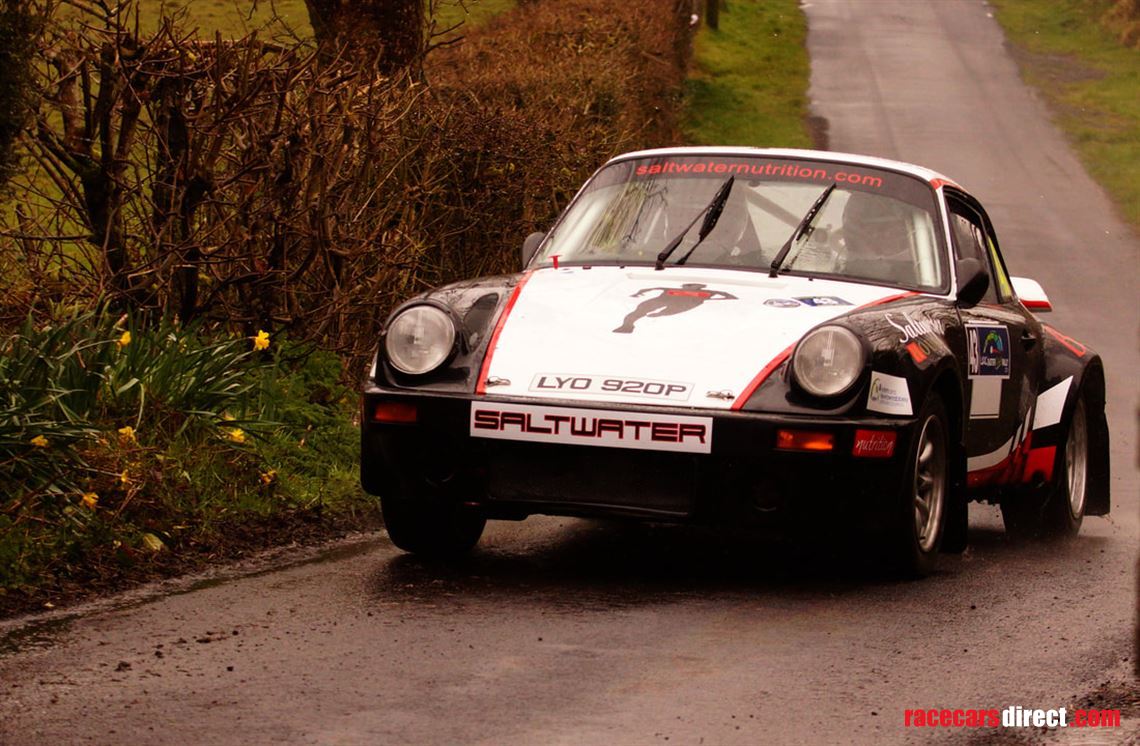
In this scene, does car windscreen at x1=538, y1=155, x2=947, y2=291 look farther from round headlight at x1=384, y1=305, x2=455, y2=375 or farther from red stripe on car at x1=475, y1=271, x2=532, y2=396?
round headlight at x1=384, y1=305, x2=455, y2=375

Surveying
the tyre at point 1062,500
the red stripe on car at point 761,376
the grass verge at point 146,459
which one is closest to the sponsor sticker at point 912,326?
the red stripe on car at point 761,376

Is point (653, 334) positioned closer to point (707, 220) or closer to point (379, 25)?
point (707, 220)

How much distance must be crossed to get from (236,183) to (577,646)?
4197 mm

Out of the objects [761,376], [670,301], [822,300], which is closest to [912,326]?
[822,300]

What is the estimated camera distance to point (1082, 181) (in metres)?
30.2

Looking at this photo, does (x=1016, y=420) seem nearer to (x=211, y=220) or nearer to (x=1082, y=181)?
(x=211, y=220)

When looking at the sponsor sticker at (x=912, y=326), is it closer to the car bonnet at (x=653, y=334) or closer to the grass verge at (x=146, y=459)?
the car bonnet at (x=653, y=334)

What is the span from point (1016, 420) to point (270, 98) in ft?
12.2

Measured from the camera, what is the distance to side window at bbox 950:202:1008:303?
8.20 meters

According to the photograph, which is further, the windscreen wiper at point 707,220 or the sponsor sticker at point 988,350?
the windscreen wiper at point 707,220

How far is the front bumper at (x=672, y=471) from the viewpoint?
6383 millimetres

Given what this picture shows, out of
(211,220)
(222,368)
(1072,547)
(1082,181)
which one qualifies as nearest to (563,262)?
(222,368)

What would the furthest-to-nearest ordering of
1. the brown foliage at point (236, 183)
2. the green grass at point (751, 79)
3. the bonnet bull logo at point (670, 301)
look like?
the green grass at point (751, 79) → the brown foliage at point (236, 183) → the bonnet bull logo at point (670, 301)

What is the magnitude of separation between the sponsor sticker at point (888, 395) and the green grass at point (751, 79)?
24.3 m
